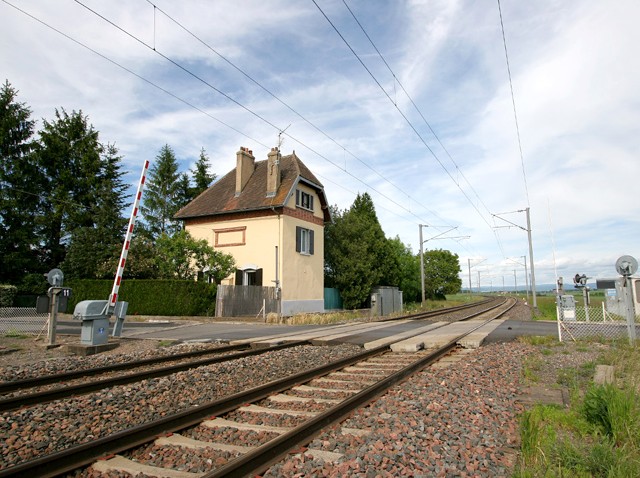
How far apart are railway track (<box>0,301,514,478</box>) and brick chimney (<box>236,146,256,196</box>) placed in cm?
2374

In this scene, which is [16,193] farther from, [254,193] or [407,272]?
[407,272]

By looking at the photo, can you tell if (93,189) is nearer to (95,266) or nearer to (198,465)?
(95,266)

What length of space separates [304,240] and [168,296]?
951 centimetres

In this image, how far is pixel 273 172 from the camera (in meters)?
29.1

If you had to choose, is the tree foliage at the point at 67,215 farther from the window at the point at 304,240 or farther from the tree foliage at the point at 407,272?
the tree foliage at the point at 407,272

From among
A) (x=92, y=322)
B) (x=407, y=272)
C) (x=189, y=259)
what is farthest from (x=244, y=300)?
(x=407, y=272)

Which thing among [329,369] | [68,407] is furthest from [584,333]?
[68,407]

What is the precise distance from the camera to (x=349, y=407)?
5.43 meters

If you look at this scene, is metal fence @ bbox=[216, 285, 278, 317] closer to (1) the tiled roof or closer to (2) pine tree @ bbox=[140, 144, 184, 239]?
(1) the tiled roof

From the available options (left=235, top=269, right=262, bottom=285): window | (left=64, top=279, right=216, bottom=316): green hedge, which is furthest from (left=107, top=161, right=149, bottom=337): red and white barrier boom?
(left=235, top=269, right=262, bottom=285): window

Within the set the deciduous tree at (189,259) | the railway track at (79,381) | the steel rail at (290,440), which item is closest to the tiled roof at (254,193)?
the deciduous tree at (189,259)

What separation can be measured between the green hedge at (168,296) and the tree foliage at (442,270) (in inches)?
1922

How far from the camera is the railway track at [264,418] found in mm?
3756

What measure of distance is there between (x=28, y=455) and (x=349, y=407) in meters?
3.40
